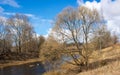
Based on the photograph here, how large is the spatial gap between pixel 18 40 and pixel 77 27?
57.8m

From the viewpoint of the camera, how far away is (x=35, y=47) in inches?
3858

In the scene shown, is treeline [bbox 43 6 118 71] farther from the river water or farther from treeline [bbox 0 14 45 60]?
treeline [bbox 0 14 45 60]

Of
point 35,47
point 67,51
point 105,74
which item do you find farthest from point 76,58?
point 35,47

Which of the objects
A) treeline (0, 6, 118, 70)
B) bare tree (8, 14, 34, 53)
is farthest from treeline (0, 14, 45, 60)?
treeline (0, 6, 118, 70)

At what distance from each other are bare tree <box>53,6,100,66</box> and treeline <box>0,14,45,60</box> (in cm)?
4746

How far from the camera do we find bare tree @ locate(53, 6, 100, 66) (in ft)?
109

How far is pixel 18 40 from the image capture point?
8875 centimetres

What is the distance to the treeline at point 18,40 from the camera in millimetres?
81044

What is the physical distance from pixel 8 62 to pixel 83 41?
45789 mm

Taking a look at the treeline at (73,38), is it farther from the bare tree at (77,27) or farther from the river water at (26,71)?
the river water at (26,71)

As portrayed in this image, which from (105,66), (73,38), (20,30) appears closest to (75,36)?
(73,38)

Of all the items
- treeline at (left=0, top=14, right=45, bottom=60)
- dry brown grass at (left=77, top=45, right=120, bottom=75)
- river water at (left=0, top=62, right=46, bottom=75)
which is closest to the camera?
dry brown grass at (left=77, top=45, right=120, bottom=75)

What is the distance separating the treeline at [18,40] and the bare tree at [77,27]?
4746 centimetres

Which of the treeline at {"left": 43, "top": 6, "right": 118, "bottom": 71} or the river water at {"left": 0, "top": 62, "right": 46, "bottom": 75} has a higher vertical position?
the treeline at {"left": 43, "top": 6, "right": 118, "bottom": 71}
